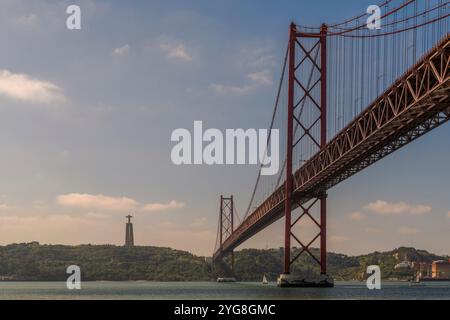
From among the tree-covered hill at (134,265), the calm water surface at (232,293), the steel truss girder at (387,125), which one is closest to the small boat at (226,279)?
the tree-covered hill at (134,265)

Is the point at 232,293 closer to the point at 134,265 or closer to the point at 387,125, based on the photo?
the point at 387,125

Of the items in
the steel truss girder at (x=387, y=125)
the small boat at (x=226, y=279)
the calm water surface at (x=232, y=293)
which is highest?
the steel truss girder at (x=387, y=125)

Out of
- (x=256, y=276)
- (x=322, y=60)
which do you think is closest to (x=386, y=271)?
(x=256, y=276)

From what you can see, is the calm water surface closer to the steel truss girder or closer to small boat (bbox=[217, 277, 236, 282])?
the steel truss girder

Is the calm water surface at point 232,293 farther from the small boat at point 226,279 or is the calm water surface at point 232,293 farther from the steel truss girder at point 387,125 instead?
the small boat at point 226,279
